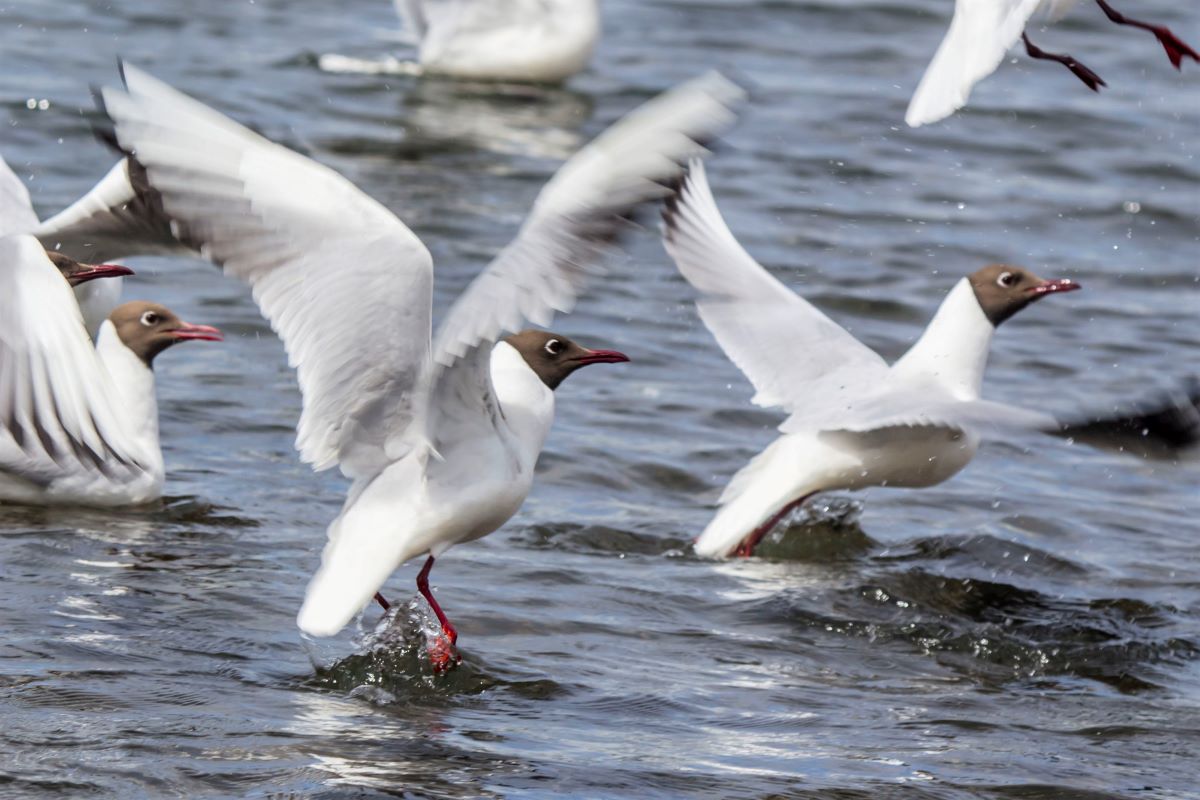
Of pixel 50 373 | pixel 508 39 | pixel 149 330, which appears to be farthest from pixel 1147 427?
pixel 508 39

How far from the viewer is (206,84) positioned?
13.7m

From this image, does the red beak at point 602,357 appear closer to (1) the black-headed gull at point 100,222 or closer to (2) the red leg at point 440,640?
(2) the red leg at point 440,640

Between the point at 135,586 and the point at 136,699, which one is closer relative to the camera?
the point at 136,699

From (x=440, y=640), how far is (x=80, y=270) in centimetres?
236

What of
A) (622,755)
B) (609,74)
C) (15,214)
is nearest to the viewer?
(622,755)

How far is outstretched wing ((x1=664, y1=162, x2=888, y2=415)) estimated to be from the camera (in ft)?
24.0

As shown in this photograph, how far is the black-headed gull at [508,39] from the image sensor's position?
48.6 feet

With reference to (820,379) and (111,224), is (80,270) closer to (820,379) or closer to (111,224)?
(111,224)

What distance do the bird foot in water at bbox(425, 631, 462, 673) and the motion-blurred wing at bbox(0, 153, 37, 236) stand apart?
7.19 ft

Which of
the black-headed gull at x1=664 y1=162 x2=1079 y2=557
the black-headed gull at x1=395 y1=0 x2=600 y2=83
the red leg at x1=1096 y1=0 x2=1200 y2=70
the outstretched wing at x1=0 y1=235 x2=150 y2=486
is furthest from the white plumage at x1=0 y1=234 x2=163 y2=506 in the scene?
the black-headed gull at x1=395 y1=0 x2=600 y2=83

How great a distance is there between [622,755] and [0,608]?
1822mm


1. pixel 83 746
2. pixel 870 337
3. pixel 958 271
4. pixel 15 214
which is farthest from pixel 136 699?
pixel 958 271

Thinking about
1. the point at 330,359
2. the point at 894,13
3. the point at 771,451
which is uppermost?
the point at 330,359

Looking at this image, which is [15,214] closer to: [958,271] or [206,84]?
[958,271]
